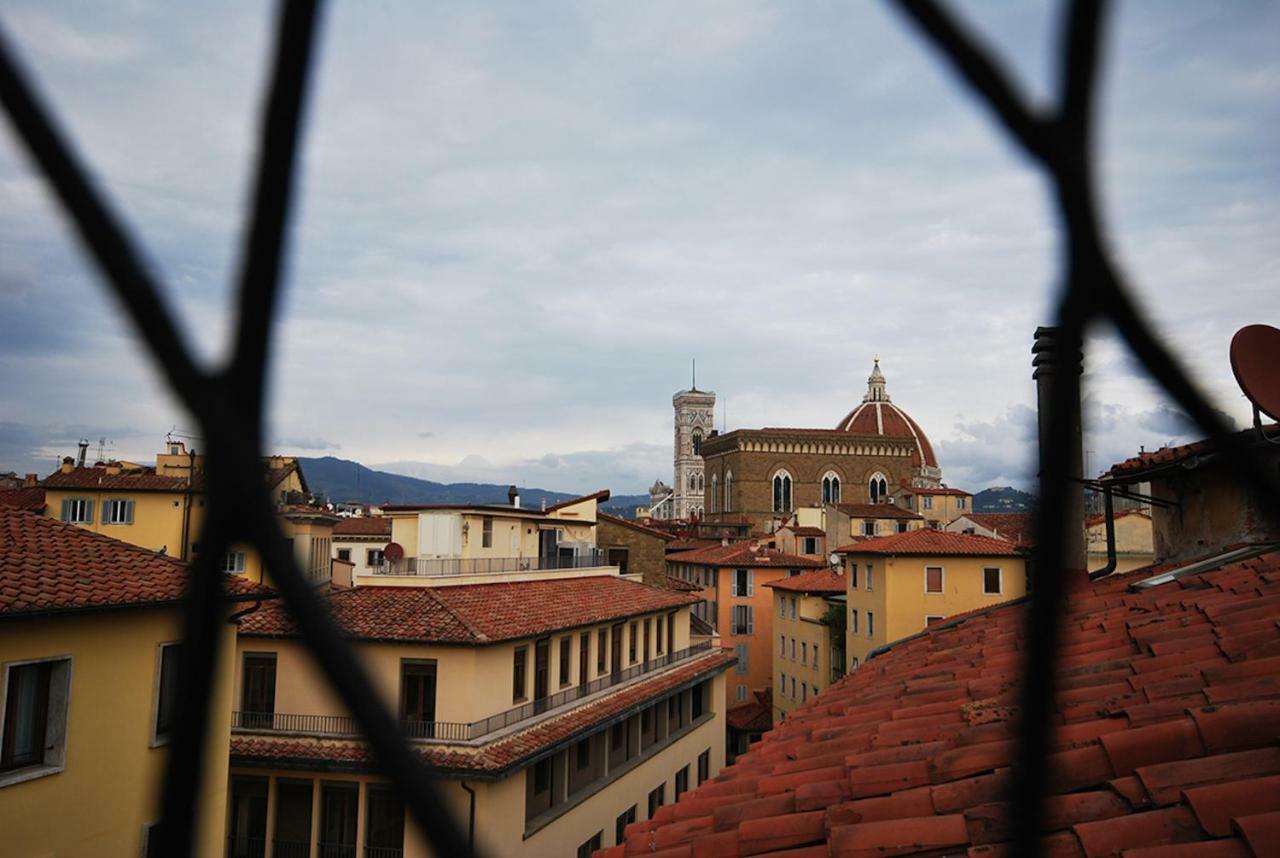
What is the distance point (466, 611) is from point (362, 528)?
14.0 m

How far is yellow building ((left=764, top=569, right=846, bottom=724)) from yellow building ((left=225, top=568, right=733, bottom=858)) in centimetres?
1208

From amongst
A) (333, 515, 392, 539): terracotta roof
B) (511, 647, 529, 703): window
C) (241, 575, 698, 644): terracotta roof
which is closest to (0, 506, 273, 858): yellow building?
(241, 575, 698, 644): terracotta roof

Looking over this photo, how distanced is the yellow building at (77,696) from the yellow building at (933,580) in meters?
21.9

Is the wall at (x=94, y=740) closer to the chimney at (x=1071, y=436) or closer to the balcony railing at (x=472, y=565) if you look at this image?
the chimney at (x=1071, y=436)

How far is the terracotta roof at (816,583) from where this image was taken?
114 ft

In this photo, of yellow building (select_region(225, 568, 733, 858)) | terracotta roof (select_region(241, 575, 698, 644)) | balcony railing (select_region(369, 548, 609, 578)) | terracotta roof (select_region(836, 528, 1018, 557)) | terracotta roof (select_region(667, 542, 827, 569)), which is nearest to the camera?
yellow building (select_region(225, 568, 733, 858))

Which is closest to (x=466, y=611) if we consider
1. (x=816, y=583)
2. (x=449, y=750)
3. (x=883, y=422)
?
(x=449, y=750)

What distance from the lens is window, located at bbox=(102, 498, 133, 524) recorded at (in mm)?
29345

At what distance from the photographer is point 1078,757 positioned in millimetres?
3406

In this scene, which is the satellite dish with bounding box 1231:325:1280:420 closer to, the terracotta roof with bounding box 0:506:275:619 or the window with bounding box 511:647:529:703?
the terracotta roof with bounding box 0:506:275:619

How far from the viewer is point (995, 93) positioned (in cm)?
59

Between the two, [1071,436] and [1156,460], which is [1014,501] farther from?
[1156,460]

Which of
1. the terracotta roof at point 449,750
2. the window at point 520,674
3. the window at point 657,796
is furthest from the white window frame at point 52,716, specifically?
the window at point 657,796

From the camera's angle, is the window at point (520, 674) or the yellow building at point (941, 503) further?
the yellow building at point (941, 503)
